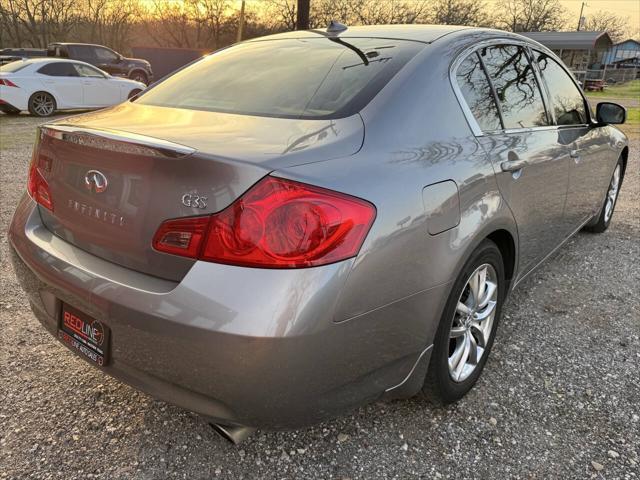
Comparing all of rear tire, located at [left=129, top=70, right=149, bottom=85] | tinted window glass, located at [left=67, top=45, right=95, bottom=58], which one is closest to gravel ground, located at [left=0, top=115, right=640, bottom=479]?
tinted window glass, located at [left=67, top=45, right=95, bottom=58]

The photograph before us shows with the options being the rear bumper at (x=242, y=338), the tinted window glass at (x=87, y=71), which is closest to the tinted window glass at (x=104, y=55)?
the tinted window glass at (x=87, y=71)

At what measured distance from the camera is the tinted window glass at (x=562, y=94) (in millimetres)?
3176

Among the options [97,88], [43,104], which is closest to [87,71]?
[97,88]

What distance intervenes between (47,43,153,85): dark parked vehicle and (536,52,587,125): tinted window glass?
62.5 ft

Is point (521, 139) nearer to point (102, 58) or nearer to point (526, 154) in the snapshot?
point (526, 154)

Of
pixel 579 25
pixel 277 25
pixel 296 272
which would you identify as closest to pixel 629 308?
pixel 296 272

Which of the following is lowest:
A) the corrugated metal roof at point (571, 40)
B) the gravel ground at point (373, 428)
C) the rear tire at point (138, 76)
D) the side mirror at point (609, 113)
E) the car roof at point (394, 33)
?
the gravel ground at point (373, 428)

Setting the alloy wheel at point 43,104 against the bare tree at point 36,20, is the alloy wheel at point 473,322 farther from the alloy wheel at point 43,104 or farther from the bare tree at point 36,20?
the bare tree at point 36,20

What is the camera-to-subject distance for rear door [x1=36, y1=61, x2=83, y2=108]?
12.4 metres

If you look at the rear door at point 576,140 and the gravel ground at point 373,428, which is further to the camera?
the rear door at point 576,140

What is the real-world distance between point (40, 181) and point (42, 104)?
12.3 m

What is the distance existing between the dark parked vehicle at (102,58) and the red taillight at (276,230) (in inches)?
803

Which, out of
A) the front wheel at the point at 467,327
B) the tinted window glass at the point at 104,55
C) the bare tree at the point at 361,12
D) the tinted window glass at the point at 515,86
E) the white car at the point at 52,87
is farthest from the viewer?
the bare tree at the point at 361,12

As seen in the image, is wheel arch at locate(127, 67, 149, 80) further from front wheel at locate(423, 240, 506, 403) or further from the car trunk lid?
front wheel at locate(423, 240, 506, 403)
